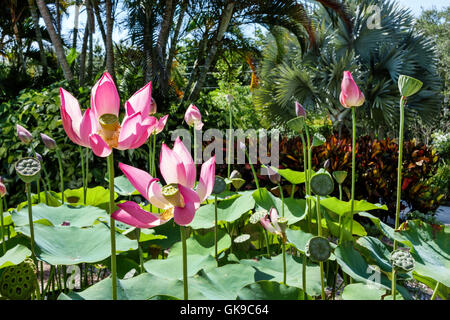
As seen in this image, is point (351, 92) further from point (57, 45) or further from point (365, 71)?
point (365, 71)

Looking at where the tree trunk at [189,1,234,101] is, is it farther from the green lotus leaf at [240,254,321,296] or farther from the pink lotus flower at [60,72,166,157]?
the pink lotus flower at [60,72,166,157]

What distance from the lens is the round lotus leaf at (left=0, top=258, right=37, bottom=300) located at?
569 millimetres

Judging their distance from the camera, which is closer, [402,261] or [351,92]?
[402,261]

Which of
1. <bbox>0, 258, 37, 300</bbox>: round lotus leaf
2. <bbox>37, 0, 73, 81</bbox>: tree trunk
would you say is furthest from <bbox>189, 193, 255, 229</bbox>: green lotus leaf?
<bbox>37, 0, 73, 81</bbox>: tree trunk

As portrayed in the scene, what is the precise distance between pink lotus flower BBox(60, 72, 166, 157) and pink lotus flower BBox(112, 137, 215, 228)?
4 cm

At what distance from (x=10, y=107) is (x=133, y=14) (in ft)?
13.6

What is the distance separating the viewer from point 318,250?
692 mm

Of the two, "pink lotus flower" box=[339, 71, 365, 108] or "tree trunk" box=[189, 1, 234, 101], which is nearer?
"pink lotus flower" box=[339, 71, 365, 108]

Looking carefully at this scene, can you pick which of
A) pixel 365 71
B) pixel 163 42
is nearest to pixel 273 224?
pixel 163 42

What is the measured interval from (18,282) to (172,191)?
12.5 inches

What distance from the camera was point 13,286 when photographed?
22.6 inches

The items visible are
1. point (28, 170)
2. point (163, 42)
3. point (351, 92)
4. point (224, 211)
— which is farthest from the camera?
point (163, 42)
